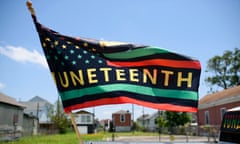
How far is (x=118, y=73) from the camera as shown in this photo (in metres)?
3.75

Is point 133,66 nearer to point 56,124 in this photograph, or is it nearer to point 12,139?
point 12,139

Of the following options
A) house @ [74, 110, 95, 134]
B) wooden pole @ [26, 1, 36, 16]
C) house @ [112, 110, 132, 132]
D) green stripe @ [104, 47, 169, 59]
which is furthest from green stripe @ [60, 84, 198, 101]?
house @ [112, 110, 132, 132]

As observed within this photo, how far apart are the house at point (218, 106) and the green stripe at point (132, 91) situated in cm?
2451

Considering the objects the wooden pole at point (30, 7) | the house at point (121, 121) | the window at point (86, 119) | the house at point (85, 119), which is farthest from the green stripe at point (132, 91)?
the house at point (121, 121)

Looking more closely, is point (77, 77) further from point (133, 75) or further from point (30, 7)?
point (30, 7)

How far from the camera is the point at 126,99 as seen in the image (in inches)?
143

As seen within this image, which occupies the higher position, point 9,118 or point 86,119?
point 9,118

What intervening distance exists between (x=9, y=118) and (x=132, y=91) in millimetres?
24967

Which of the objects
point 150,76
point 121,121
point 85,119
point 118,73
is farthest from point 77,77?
point 121,121

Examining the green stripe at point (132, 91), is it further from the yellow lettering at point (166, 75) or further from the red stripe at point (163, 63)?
the red stripe at point (163, 63)

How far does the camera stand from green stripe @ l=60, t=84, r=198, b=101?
358 cm

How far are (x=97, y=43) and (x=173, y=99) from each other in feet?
4.68

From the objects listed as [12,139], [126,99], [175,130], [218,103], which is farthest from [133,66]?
[175,130]

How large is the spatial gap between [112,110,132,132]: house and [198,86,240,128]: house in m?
31.2
